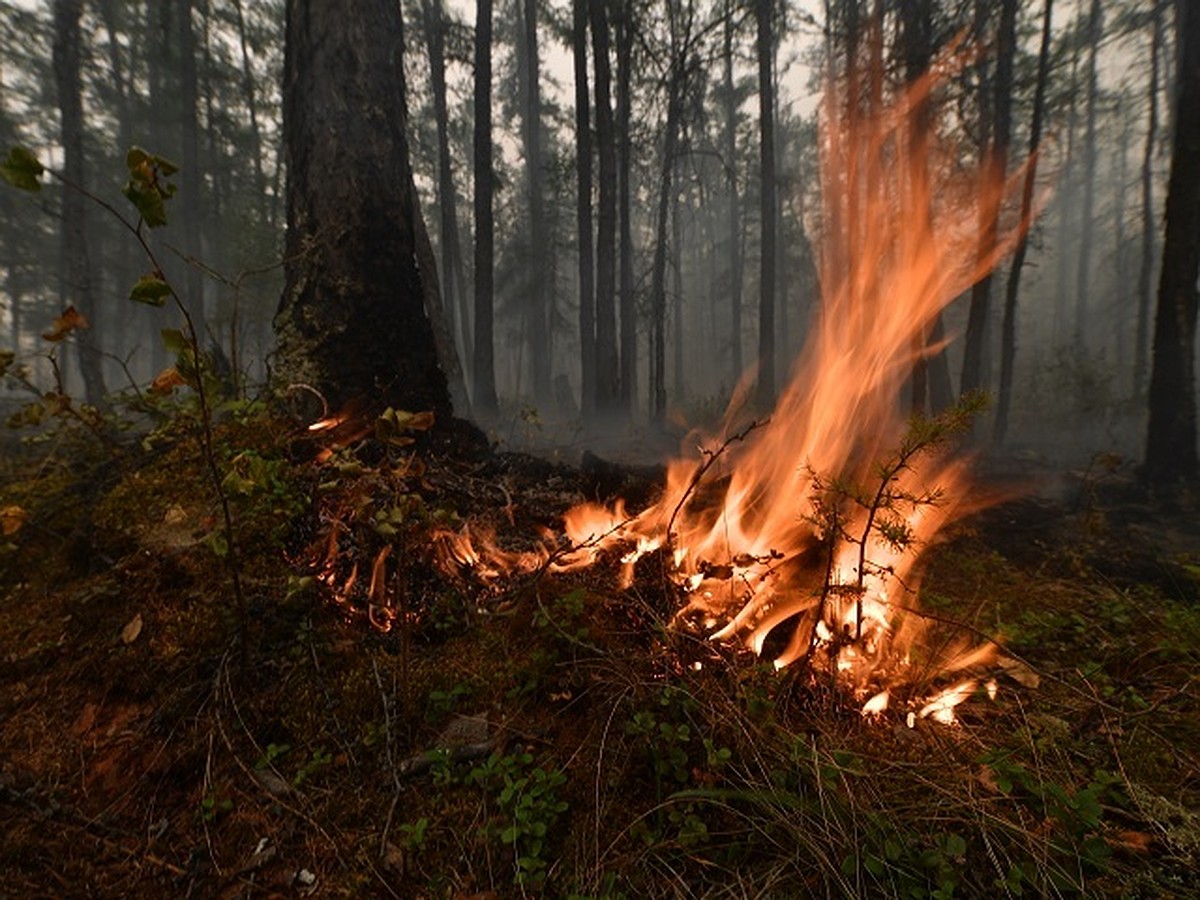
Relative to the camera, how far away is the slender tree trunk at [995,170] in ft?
37.2

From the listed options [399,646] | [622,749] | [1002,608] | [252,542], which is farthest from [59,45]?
[1002,608]

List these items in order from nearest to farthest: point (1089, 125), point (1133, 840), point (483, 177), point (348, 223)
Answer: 1. point (1133, 840)
2. point (348, 223)
3. point (483, 177)
4. point (1089, 125)

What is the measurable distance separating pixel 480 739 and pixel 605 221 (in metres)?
13.9

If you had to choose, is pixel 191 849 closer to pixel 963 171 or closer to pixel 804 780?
pixel 804 780

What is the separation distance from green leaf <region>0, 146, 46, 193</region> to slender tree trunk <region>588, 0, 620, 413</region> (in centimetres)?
1262

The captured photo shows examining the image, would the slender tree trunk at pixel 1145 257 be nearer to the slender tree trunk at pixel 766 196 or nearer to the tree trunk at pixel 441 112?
the slender tree trunk at pixel 766 196

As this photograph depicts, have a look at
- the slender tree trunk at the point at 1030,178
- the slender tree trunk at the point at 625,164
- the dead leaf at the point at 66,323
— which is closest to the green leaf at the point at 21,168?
the dead leaf at the point at 66,323

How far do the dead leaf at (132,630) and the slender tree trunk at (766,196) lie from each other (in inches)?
630

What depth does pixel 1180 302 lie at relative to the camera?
7867mm

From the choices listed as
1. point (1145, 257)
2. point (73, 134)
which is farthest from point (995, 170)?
point (73, 134)

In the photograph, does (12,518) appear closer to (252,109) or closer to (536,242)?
(536,242)

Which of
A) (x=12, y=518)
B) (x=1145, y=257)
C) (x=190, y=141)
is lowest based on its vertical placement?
(x=12, y=518)

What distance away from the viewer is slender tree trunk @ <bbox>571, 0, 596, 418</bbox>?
13938 millimetres

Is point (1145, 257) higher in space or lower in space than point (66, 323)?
higher
